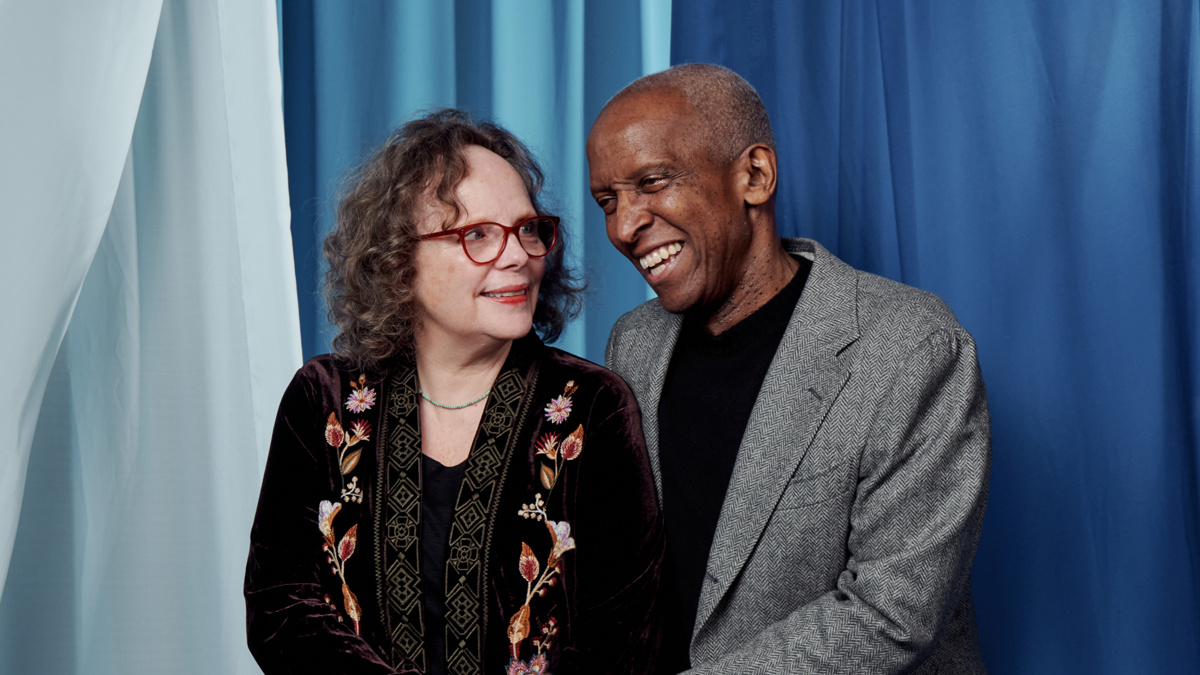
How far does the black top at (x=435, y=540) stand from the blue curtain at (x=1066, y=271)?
32.8 inches

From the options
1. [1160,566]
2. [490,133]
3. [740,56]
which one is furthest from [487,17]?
Answer: [1160,566]

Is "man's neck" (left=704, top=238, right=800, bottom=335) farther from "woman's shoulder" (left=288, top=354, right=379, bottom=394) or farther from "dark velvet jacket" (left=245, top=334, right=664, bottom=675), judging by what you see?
"woman's shoulder" (left=288, top=354, right=379, bottom=394)

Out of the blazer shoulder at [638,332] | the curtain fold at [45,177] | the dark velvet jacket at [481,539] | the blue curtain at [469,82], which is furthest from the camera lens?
the blue curtain at [469,82]

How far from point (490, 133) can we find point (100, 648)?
1.22 metres

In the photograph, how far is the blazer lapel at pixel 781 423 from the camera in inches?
46.7

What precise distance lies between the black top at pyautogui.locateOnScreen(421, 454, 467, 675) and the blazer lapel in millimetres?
345

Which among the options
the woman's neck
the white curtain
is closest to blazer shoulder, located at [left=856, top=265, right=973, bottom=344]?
the woman's neck

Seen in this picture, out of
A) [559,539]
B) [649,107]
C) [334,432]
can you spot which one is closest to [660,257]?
[649,107]

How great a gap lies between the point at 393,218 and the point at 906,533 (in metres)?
0.81

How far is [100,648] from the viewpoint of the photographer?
1699 mm

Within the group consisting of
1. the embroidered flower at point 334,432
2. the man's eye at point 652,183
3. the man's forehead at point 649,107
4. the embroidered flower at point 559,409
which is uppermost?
the man's forehead at point 649,107

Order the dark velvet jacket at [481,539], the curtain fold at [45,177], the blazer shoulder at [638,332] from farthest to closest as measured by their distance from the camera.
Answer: the curtain fold at [45,177] < the blazer shoulder at [638,332] < the dark velvet jacket at [481,539]

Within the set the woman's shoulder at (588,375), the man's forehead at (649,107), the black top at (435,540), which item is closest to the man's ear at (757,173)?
the man's forehead at (649,107)

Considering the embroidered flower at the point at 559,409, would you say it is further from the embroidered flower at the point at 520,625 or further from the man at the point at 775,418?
the embroidered flower at the point at 520,625
